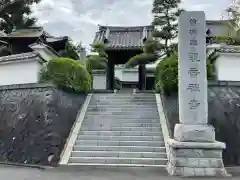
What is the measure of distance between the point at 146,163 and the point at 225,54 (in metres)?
5.82

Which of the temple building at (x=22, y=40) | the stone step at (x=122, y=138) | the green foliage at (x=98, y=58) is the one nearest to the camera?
the stone step at (x=122, y=138)

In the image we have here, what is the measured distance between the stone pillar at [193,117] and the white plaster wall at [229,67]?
438cm

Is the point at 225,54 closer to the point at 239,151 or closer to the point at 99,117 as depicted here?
the point at 239,151

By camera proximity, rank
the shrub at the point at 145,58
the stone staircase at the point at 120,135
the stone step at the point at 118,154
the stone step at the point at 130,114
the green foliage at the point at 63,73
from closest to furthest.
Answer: the stone staircase at the point at 120,135 → the stone step at the point at 118,154 → the green foliage at the point at 63,73 → the stone step at the point at 130,114 → the shrub at the point at 145,58

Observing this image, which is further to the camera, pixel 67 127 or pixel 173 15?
pixel 173 15

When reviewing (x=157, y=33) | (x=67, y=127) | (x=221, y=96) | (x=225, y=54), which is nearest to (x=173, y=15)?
(x=157, y=33)

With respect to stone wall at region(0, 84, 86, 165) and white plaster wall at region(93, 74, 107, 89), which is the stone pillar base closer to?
stone wall at region(0, 84, 86, 165)

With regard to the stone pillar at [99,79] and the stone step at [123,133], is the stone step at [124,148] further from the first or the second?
the stone pillar at [99,79]

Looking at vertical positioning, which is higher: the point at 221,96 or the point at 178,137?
the point at 221,96

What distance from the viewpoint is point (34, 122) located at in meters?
12.2

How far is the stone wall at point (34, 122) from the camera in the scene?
11172 mm

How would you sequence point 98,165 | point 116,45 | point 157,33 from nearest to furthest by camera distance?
point 98,165 → point 157,33 → point 116,45

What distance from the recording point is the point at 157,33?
1950 centimetres


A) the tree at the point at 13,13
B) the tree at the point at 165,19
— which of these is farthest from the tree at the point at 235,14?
the tree at the point at 13,13
